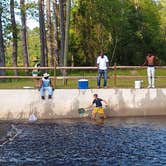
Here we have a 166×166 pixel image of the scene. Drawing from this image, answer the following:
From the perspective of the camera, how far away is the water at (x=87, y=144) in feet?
48.5

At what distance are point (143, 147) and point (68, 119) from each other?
7.91m

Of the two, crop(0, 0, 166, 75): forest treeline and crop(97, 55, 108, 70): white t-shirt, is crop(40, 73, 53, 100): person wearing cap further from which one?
crop(0, 0, 166, 75): forest treeline

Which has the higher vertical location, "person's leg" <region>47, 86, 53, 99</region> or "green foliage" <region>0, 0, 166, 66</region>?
"green foliage" <region>0, 0, 166, 66</region>

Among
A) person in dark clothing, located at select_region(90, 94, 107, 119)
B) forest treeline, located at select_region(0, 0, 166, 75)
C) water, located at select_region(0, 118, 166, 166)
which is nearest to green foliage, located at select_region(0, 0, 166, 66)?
forest treeline, located at select_region(0, 0, 166, 75)

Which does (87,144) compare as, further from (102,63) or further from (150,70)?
(150,70)

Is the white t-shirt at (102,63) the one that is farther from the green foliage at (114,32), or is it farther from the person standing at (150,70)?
the green foliage at (114,32)

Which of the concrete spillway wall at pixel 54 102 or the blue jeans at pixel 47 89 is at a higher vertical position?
the blue jeans at pixel 47 89

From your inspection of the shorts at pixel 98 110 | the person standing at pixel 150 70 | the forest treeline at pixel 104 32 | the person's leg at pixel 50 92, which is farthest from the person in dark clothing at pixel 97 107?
the forest treeline at pixel 104 32

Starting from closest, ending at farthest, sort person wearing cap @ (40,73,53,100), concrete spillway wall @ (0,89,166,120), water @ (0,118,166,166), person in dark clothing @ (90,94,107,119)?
water @ (0,118,166,166)
person in dark clothing @ (90,94,107,119)
person wearing cap @ (40,73,53,100)
concrete spillway wall @ (0,89,166,120)

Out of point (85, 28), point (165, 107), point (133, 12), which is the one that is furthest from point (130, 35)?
point (165, 107)

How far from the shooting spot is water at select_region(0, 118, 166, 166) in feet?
48.5

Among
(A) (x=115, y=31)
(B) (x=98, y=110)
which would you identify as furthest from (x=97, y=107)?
(A) (x=115, y=31)

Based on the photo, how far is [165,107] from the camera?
2484cm

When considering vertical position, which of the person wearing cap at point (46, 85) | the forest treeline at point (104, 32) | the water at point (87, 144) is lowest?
the water at point (87, 144)
